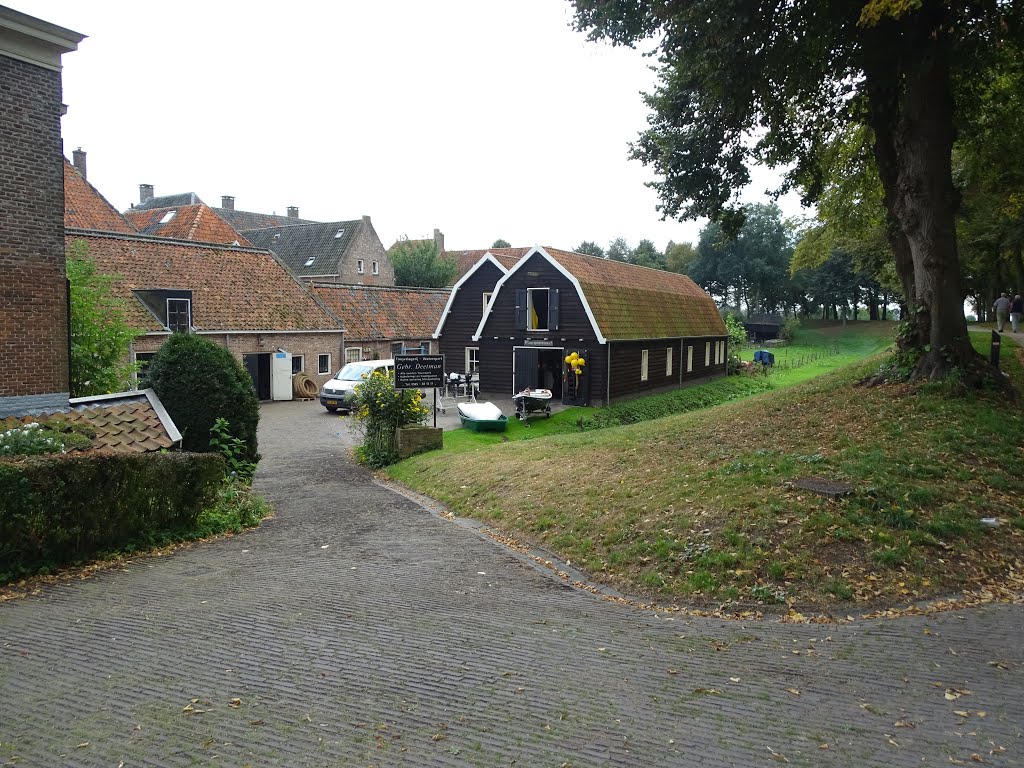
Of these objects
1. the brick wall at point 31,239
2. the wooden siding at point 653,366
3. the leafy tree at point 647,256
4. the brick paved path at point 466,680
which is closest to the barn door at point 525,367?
the wooden siding at point 653,366

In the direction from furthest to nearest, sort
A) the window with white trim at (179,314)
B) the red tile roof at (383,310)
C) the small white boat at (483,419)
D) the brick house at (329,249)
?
the brick house at (329,249)
the red tile roof at (383,310)
the window with white trim at (179,314)
the small white boat at (483,419)

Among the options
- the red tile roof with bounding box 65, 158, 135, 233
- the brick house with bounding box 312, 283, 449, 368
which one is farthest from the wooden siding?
the red tile roof with bounding box 65, 158, 135, 233

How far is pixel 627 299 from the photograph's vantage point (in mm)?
33750

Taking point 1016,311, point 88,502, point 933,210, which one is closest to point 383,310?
point 1016,311

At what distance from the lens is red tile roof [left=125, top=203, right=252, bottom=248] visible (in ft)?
142

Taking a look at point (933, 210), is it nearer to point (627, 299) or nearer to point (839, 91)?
point (839, 91)

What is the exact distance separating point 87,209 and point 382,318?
1526cm

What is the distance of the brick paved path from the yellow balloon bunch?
21.0 metres

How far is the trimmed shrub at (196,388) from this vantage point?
1558 centimetres

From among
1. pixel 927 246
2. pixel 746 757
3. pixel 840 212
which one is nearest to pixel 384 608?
pixel 746 757

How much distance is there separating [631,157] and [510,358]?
1575cm

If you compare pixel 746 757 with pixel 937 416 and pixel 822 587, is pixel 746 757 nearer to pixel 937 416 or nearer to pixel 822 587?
pixel 822 587

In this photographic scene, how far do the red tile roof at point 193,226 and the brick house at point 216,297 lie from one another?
5.08m

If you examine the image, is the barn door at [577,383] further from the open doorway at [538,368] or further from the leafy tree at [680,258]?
the leafy tree at [680,258]
